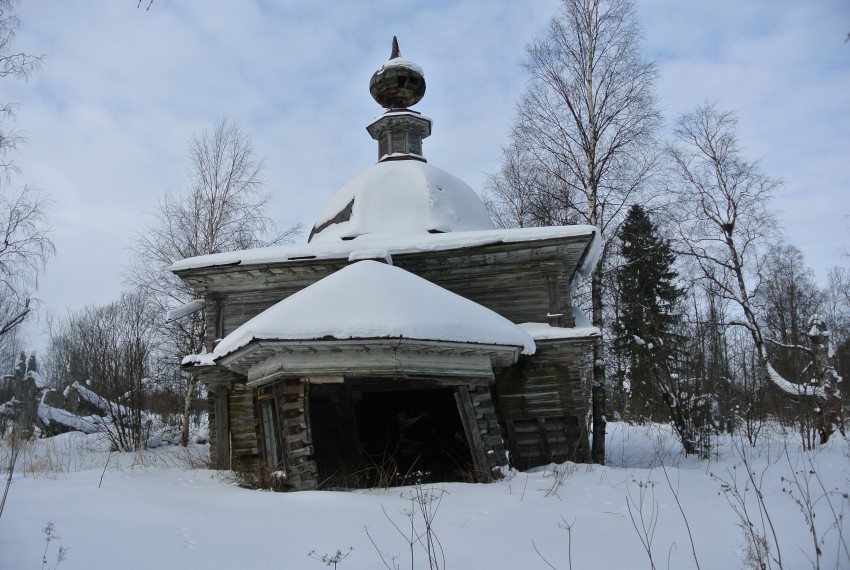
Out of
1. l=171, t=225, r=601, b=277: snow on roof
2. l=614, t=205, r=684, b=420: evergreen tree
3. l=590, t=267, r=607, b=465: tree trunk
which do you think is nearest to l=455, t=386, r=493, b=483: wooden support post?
l=171, t=225, r=601, b=277: snow on roof

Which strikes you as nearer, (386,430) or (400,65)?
(386,430)

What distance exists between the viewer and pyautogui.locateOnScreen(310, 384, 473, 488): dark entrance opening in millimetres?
10094

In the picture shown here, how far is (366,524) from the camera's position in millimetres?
4906

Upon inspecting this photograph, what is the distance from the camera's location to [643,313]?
15.3m

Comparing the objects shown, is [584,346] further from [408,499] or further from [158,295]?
[158,295]

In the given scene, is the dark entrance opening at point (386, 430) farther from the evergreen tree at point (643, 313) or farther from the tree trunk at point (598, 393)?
the evergreen tree at point (643, 313)

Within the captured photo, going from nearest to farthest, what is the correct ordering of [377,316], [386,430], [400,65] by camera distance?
[377,316] → [386,430] → [400,65]

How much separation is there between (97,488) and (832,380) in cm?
1187

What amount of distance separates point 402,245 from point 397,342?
3234mm

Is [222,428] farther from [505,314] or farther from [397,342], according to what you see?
[505,314]

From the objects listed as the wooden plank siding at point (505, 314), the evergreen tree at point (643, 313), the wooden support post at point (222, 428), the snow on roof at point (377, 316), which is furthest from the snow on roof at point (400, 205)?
the evergreen tree at point (643, 313)

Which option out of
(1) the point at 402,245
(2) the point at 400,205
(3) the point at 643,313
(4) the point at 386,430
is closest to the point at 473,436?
(1) the point at 402,245

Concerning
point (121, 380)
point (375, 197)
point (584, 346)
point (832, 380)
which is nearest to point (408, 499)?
point (584, 346)

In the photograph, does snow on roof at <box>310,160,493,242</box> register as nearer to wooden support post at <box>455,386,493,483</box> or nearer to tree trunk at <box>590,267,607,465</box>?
tree trunk at <box>590,267,607,465</box>
